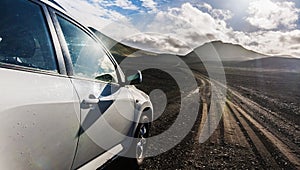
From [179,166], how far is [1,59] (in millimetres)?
3417

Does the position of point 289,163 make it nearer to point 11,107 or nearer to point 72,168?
point 72,168

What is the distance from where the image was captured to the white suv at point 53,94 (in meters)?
1.64

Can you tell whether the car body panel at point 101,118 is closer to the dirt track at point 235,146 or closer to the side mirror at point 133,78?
the side mirror at point 133,78

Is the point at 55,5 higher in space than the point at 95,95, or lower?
higher

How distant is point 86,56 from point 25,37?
0.81 meters

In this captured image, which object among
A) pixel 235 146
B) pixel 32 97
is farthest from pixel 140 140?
pixel 32 97

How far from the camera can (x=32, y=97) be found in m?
1.74

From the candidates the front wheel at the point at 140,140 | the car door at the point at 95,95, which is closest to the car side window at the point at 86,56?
the car door at the point at 95,95

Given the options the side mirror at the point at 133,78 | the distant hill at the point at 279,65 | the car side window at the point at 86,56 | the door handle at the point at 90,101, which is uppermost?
the car side window at the point at 86,56

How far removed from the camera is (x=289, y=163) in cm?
491

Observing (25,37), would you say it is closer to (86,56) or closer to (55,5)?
(55,5)

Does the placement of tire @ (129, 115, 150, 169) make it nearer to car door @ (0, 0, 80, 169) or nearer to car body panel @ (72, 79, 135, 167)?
car body panel @ (72, 79, 135, 167)

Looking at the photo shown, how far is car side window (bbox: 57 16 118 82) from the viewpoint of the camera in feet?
8.30

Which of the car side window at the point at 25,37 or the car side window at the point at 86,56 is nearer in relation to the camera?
the car side window at the point at 25,37
